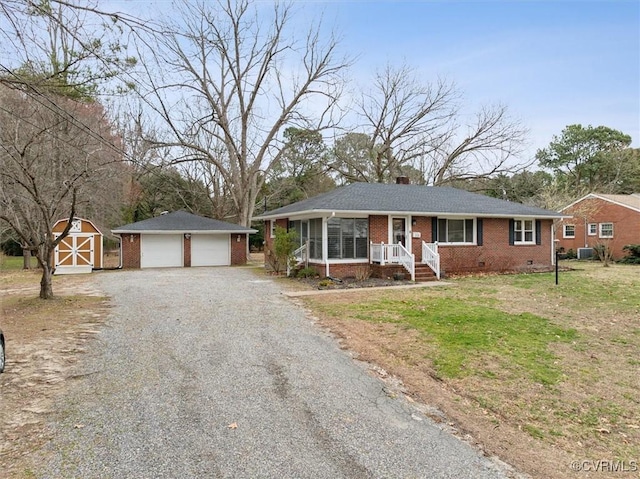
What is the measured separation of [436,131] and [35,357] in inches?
1155

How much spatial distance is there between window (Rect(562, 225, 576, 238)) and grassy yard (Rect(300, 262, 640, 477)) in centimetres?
1687

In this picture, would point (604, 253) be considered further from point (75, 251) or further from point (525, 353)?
point (75, 251)

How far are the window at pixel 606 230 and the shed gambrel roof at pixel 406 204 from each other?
8.82 m

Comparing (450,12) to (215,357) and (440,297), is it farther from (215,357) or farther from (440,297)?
(215,357)

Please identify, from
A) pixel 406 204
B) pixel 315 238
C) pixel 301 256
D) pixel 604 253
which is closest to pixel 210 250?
pixel 301 256

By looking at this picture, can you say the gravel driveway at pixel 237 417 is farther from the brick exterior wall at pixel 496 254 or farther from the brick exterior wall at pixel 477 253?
the brick exterior wall at pixel 496 254

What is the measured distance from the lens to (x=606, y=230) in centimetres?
2461

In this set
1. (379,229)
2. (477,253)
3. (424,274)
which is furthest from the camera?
(477,253)

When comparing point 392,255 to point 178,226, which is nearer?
point 392,255

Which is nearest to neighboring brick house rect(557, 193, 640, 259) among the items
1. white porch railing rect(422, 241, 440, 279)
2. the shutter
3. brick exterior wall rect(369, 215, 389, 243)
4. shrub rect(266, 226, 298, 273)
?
the shutter

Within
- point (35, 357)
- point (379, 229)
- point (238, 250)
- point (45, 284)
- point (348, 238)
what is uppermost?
point (379, 229)

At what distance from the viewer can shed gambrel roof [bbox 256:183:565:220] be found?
14734mm

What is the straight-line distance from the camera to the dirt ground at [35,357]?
342 centimetres

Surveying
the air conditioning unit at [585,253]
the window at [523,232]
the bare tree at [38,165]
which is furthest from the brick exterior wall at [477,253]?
the bare tree at [38,165]
